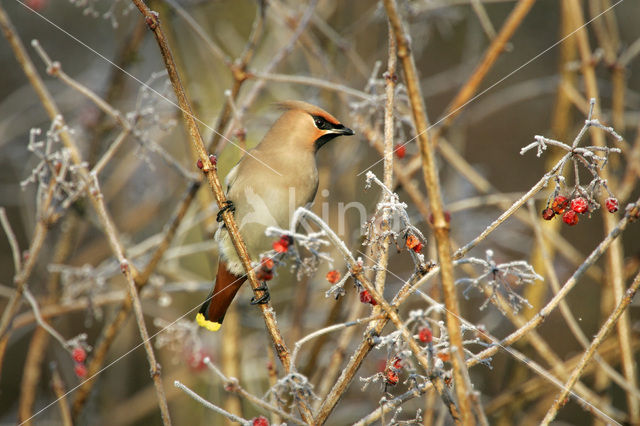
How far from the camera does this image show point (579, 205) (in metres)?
1.34

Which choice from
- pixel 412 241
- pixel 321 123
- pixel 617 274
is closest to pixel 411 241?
pixel 412 241

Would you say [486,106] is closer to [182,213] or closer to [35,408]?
[182,213]

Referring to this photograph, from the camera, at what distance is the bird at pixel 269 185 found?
2266 millimetres

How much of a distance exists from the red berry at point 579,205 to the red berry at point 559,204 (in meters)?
0.02

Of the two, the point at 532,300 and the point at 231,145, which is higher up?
the point at 231,145

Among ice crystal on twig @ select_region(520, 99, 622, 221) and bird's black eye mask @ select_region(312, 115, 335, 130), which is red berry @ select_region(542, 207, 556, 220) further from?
bird's black eye mask @ select_region(312, 115, 335, 130)

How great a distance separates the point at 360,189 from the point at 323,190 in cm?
16

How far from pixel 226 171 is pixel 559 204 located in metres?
1.34

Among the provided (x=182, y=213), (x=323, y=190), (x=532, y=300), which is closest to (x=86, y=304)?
(x=182, y=213)

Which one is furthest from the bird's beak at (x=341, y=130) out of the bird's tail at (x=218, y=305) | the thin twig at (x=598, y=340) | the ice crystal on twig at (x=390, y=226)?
the thin twig at (x=598, y=340)

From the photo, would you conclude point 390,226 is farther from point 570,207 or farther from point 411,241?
point 570,207

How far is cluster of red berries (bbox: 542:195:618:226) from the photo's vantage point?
A: 133 cm

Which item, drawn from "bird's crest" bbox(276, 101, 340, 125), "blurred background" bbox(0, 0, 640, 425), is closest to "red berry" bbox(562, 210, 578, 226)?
"blurred background" bbox(0, 0, 640, 425)

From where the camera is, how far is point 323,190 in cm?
285
